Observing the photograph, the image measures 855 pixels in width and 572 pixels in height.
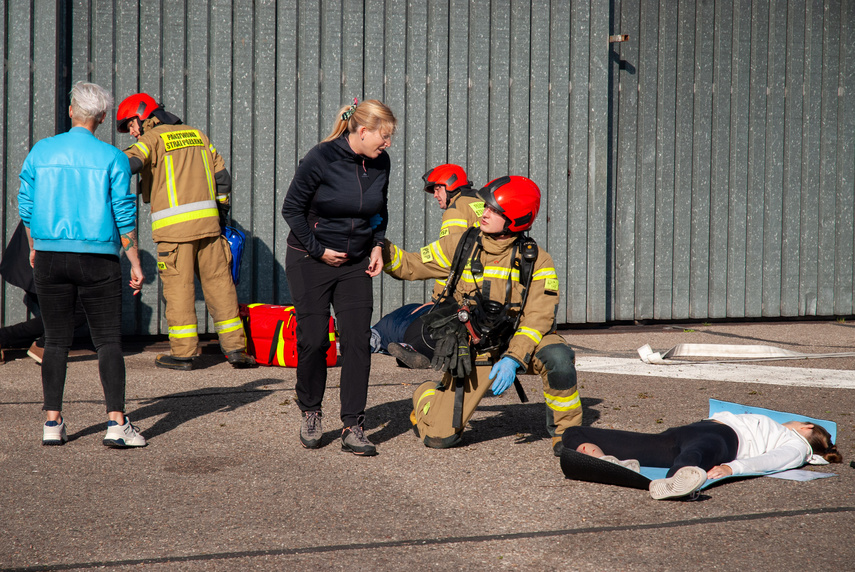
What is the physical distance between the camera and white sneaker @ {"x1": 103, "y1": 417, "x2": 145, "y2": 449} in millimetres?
4523

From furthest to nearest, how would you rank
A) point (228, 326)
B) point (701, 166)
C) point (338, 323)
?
point (701, 166) → point (228, 326) → point (338, 323)

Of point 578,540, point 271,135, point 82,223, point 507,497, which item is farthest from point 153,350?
point 578,540

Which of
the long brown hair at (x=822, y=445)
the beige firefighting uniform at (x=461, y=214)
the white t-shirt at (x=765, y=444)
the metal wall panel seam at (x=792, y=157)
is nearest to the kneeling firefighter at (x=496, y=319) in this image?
the white t-shirt at (x=765, y=444)

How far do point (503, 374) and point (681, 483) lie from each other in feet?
3.43

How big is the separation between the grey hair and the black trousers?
1.28m

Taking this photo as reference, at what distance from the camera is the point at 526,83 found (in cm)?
923

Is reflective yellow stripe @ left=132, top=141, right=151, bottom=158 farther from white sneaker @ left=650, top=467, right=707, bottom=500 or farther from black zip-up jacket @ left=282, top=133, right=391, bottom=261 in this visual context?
white sneaker @ left=650, top=467, right=707, bottom=500

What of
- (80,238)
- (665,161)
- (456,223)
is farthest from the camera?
(665,161)

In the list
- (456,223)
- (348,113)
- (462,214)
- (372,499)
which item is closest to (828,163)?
(462,214)

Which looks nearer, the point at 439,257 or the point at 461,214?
the point at 439,257

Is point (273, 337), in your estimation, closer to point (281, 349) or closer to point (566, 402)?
point (281, 349)

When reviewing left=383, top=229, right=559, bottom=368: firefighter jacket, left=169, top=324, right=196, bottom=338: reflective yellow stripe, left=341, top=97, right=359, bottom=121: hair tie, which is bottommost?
left=169, top=324, right=196, bottom=338: reflective yellow stripe

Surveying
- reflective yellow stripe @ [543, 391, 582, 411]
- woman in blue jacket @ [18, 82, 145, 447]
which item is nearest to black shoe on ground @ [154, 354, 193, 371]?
woman in blue jacket @ [18, 82, 145, 447]

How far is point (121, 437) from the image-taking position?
4539 millimetres
